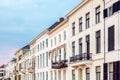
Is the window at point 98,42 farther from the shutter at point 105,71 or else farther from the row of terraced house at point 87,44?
the shutter at point 105,71

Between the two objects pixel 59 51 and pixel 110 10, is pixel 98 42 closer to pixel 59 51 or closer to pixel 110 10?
pixel 110 10

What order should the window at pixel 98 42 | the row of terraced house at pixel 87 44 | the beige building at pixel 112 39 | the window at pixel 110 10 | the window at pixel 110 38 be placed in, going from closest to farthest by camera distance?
the beige building at pixel 112 39 < the row of terraced house at pixel 87 44 < the window at pixel 110 38 < the window at pixel 110 10 < the window at pixel 98 42

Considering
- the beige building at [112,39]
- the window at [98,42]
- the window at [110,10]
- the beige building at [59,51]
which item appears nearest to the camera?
the beige building at [112,39]

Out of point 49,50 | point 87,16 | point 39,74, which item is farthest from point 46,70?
point 87,16

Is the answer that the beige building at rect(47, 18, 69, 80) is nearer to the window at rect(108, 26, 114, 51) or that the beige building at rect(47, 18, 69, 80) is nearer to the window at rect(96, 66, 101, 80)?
the window at rect(96, 66, 101, 80)

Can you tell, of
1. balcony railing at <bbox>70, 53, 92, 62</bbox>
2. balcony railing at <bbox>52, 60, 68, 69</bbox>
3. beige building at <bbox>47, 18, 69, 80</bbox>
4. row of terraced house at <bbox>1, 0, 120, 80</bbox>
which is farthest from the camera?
beige building at <bbox>47, 18, 69, 80</bbox>

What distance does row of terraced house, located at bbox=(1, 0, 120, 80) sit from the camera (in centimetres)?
3809

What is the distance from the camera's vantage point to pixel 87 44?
46.9 meters

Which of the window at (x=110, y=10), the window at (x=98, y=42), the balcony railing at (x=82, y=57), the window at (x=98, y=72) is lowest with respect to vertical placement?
the window at (x=98, y=72)

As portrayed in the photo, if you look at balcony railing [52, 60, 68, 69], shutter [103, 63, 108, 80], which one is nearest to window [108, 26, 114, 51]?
shutter [103, 63, 108, 80]

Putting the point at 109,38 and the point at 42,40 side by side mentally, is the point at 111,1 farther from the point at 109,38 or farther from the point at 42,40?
the point at 42,40

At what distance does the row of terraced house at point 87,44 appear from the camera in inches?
1500

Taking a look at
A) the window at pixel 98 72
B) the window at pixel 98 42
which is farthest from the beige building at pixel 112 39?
the window at pixel 98 42

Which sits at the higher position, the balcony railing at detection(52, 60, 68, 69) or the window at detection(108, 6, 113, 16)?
the window at detection(108, 6, 113, 16)
